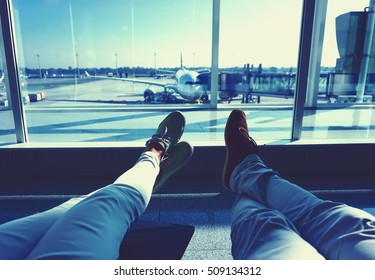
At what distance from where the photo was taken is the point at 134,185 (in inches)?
40.1

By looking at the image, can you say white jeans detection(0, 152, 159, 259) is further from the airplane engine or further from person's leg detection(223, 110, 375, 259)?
the airplane engine

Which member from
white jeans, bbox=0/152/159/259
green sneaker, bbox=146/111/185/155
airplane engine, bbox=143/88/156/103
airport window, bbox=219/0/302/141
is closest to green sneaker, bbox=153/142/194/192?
green sneaker, bbox=146/111/185/155

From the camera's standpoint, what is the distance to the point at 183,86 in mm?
3098

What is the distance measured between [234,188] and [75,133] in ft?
5.74

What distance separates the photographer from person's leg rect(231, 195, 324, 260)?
69cm

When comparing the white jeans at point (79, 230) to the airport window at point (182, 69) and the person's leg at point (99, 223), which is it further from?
the airport window at point (182, 69)

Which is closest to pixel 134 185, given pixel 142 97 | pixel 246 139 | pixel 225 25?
pixel 246 139

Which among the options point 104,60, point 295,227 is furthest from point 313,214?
point 104,60

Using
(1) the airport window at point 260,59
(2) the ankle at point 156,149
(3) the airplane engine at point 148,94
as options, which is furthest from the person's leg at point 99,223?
(3) the airplane engine at point 148,94

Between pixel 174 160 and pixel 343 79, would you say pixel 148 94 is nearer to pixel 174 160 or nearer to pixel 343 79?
pixel 174 160

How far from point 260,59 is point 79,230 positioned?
254 centimetres

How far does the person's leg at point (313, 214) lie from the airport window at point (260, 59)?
119 centimetres

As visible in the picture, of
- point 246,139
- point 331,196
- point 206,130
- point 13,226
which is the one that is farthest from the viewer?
point 206,130
